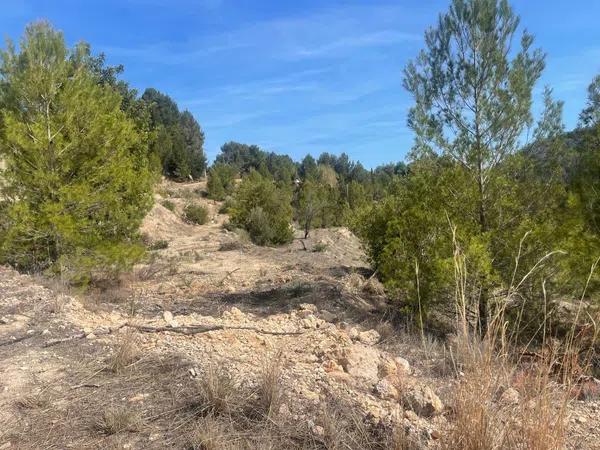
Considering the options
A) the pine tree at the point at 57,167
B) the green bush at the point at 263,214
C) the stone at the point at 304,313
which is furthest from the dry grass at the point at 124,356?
the green bush at the point at 263,214

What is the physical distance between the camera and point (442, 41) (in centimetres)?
855

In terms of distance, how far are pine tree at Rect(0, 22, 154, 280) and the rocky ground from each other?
0.99 m

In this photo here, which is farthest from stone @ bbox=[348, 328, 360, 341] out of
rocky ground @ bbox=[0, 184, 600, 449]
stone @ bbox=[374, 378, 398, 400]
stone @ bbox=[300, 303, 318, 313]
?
stone @ bbox=[374, 378, 398, 400]

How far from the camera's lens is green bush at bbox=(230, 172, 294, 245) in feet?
91.0

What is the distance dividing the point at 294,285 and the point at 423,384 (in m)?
8.30

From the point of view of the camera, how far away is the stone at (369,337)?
23.3 ft

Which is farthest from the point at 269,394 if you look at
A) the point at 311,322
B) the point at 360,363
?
the point at 311,322

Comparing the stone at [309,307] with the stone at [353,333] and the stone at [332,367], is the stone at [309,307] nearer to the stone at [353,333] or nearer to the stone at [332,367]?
the stone at [353,333]

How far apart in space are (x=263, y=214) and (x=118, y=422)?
24.8m

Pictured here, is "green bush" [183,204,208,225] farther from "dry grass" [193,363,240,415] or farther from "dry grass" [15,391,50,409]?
"dry grass" [193,363,240,415]

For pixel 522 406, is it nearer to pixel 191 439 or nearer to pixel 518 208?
pixel 191 439

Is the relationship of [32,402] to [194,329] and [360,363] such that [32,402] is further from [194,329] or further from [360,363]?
[360,363]

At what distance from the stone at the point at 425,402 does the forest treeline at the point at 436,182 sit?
2788 mm

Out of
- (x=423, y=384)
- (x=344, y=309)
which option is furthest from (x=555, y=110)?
(x=423, y=384)
